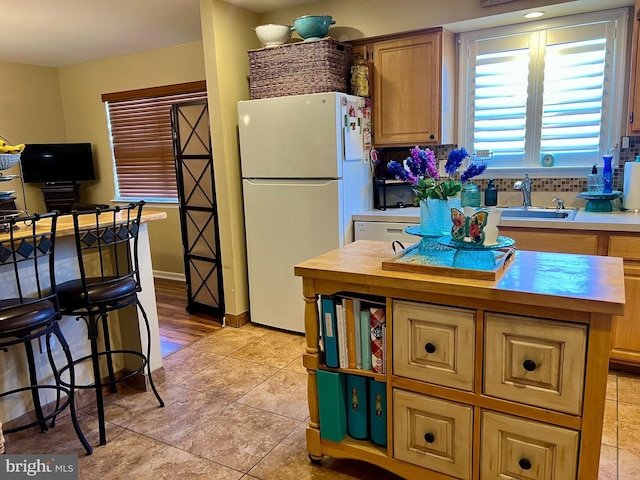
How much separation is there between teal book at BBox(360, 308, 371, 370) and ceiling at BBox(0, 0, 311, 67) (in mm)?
2625

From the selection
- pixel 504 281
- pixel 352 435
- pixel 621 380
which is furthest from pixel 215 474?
pixel 621 380

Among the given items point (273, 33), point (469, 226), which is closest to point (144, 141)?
point (273, 33)

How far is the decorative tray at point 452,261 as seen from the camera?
1.60m

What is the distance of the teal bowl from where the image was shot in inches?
126

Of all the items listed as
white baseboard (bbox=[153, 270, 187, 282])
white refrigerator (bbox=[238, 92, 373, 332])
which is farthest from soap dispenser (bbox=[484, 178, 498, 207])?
white baseboard (bbox=[153, 270, 187, 282])

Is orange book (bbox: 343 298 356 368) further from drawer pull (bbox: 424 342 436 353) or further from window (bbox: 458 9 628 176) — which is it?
window (bbox: 458 9 628 176)

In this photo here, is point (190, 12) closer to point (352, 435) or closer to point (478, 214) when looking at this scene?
point (478, 214)

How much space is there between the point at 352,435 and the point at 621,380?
5.74 ft

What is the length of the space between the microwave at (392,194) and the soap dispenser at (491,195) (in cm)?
52

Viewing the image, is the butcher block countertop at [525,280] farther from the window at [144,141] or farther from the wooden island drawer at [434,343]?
the window at [144,141]

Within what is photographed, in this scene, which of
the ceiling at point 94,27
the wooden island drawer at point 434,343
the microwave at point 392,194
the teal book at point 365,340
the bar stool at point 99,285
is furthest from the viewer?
the microwave at point 392,194

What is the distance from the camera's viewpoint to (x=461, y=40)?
3395mm

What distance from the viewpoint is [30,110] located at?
5211 mm
